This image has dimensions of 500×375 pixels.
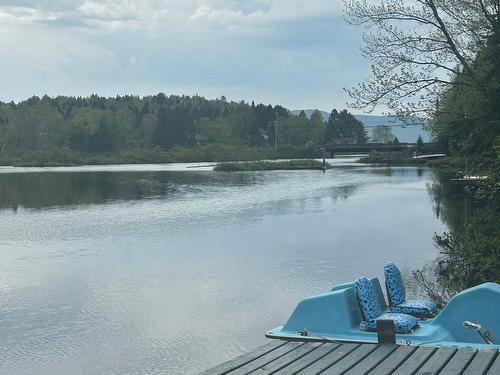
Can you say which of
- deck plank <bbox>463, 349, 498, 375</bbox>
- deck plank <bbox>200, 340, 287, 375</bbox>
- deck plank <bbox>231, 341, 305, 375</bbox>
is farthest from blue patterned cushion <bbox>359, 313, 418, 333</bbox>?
deck plank <bbox>463, 349, 498, 375</bbox>

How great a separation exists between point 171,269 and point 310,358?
12.6m

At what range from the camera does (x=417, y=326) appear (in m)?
7.50

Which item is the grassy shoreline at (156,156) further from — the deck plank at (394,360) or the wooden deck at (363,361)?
the deck plank at (394,360)

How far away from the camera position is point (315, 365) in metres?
6.20

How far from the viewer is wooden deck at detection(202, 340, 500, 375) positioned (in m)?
5.80

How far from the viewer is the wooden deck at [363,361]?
5.80 m

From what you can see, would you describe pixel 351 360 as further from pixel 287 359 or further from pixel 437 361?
pixel 437 361

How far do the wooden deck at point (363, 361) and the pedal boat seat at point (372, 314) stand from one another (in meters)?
0.49

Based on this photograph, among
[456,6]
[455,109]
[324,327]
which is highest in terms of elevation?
[456,6]

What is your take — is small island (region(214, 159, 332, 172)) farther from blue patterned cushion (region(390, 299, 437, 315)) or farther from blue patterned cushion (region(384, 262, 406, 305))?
blue patterned cushion (region(390, 299, 437, 315))

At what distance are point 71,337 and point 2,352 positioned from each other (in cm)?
122

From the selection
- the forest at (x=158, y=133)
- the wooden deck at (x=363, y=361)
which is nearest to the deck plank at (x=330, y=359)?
the wooden deck at (x=363, y=361)

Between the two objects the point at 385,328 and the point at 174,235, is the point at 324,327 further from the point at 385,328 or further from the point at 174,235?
the point at 174,235

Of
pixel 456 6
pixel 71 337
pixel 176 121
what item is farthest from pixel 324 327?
pixel 176 121
